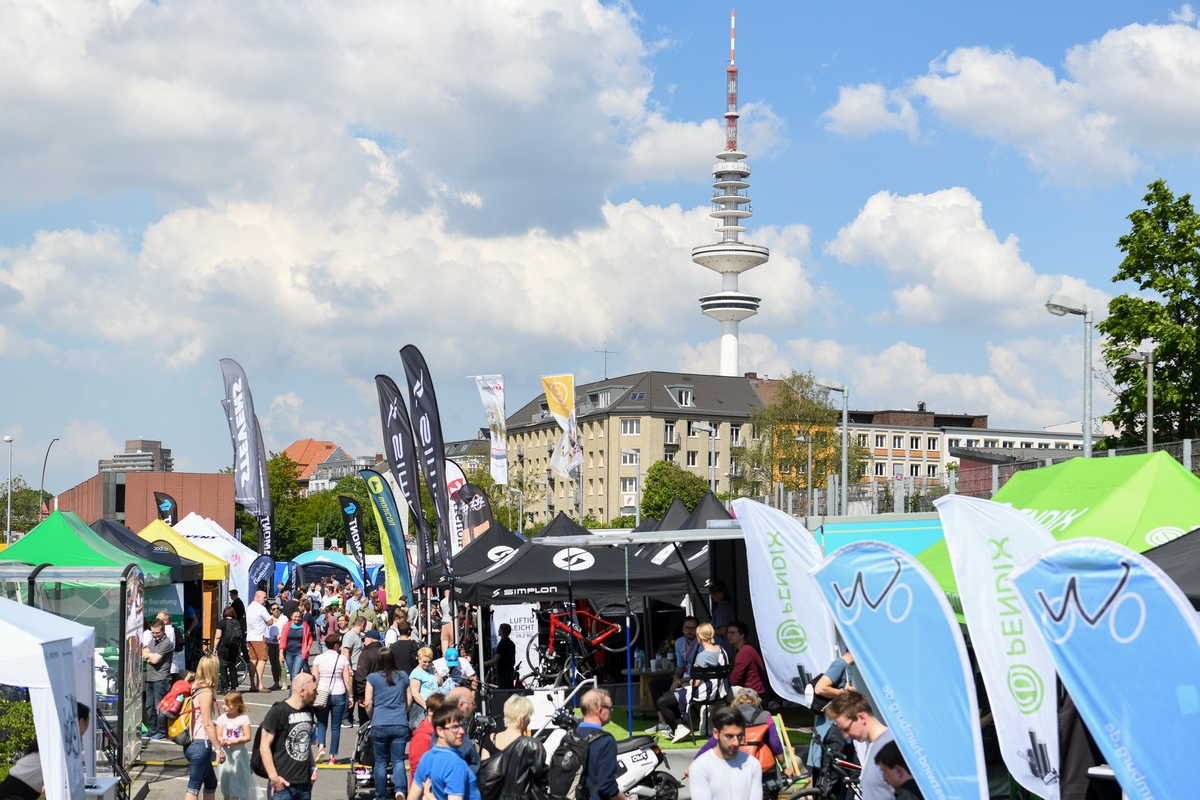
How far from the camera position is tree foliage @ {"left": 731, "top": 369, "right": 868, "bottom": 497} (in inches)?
2847

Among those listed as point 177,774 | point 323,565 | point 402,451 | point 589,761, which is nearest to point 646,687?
point 402,451

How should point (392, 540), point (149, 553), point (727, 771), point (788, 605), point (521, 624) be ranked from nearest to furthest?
1. point (727, 771)
2. point (788, 605)
3. point (149, 553)
4. point (521, 624)
5. point (392, 540)

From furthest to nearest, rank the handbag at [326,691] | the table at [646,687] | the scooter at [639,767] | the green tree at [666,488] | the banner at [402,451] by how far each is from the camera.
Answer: the green tree at [666,488], the banner at [402,451], the table at [646,687], the handbag at [326,691], the scooter at [639,767]

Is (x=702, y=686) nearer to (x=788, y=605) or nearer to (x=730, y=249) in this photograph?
(x=788, y=605)

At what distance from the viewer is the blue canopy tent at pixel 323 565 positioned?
47.1m

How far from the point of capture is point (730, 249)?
440 ft

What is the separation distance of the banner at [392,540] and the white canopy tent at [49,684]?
46.4ft

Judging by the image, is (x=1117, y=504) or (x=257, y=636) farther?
(x=257, y=636)

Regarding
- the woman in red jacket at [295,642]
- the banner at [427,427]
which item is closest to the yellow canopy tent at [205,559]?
the woman in red jacket at [295,642]

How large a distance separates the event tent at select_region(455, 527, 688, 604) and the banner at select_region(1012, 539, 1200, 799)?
33.5 ft

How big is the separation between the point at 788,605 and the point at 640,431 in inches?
4126

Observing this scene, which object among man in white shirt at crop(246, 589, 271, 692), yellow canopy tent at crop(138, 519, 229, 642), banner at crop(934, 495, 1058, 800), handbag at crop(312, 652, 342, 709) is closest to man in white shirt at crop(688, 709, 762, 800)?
banner at crop(934, 495, 1058, 800)

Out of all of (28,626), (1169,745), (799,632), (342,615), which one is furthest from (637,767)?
(342,615)

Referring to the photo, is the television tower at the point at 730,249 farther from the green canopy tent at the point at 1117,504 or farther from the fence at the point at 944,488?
the green canopy tent at the point at 1117,504
